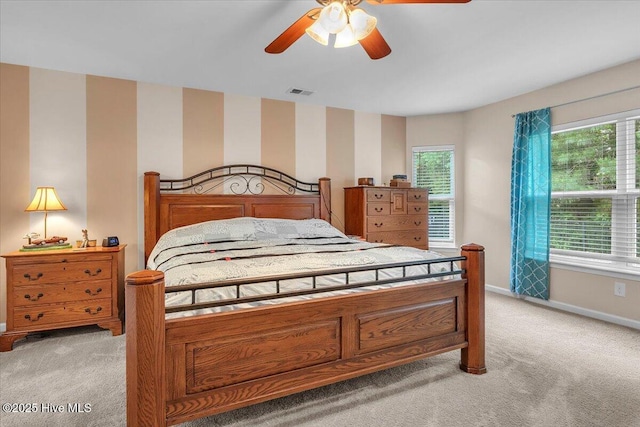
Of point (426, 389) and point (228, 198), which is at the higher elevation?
point (228, 198)

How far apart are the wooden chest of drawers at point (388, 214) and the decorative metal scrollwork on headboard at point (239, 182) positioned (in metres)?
0.59

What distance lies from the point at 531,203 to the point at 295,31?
3.45 metres

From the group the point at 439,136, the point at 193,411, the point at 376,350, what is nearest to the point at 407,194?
the point at 439,136

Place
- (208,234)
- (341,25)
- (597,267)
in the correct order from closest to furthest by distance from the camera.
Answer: (341,25), (208,234), (597,267)

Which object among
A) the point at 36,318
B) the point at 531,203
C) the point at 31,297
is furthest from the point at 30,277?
the point at 531,203

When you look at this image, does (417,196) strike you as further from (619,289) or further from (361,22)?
(361,22)

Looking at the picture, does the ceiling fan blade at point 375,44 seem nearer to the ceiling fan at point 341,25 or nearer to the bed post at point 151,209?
the ceiling fan at point 341,25

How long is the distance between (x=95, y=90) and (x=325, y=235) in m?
2.80

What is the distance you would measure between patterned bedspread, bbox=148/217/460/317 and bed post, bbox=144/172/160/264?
0.44 metres

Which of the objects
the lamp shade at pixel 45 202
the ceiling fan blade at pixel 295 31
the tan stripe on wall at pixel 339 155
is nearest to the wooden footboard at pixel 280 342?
the ceiling fan blade at pixel 295 31

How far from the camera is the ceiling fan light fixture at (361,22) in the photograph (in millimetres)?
1770

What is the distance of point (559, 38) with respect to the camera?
8.60 feet

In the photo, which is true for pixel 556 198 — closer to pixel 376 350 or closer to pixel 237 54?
pixel 376 350

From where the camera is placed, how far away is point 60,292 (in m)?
2.80
